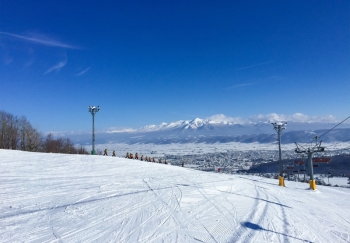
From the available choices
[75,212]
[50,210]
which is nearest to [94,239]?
[75,212]

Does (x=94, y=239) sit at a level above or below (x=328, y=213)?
above

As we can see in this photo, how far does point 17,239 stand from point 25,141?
6131cm

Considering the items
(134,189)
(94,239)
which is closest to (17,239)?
(94,239)

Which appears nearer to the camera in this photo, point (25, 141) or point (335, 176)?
point (335, 176)

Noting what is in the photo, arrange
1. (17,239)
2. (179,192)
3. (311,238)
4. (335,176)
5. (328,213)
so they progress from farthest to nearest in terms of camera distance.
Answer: (335,176)
(179,192)
(328,213)
(311,238)
(17,239)

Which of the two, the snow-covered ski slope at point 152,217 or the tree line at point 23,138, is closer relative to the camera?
the snow-covered ski slope at point 152,217

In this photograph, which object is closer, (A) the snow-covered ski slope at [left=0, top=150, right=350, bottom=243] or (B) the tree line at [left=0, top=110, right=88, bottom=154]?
(A) the snow-covered ski slope at [left=0, top=150, right=350, bottom=243]

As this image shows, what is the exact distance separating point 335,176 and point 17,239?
5275 cm

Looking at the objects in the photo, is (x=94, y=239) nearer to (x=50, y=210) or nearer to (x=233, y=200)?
(x=50, y=210)

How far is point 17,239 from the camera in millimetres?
5535

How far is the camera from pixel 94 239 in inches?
222

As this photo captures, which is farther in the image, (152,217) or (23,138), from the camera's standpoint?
(23,138)

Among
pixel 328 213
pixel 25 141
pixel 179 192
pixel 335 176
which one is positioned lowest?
pixel 335 176

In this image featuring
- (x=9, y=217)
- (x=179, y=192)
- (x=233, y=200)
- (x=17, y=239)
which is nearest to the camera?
(x=17, y=239)
